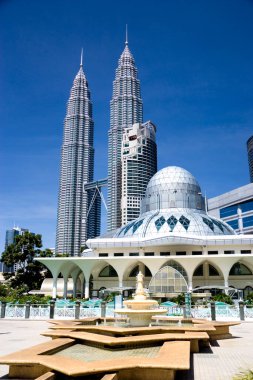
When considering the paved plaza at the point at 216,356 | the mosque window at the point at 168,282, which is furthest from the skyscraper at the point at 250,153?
the paved plaza at the point at 216,356

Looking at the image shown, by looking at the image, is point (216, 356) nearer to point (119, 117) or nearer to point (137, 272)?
point (137, 272)

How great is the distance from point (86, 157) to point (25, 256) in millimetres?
79800

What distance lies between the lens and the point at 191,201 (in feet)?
177

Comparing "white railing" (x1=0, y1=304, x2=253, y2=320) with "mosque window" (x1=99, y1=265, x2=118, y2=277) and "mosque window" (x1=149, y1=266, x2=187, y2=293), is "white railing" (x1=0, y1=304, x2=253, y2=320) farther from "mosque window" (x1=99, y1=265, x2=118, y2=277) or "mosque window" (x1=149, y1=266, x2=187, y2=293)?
"mosque window" (x1=99, y1=265, x2=118, y2=277)

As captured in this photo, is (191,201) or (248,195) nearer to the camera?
(191,201)

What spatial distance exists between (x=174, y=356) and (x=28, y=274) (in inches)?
2113

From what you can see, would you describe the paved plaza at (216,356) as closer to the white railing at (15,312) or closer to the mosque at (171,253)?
the white railing at (15,312)

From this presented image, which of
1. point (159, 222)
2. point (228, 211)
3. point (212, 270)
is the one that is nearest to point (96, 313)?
point (159, 222)

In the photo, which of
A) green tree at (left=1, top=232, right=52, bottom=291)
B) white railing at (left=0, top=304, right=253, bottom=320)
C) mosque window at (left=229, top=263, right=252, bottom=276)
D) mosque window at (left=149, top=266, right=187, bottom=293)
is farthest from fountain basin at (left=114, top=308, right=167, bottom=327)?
green tree at (left=1, top=232, right=52, bottom=291)

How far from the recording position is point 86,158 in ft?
438

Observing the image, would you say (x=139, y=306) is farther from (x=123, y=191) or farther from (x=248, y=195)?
(x=123, y=191)

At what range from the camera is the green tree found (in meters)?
56.7

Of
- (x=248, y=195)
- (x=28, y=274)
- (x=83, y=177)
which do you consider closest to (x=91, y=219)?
(x=83, y=177)

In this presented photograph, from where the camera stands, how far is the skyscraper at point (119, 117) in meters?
122
